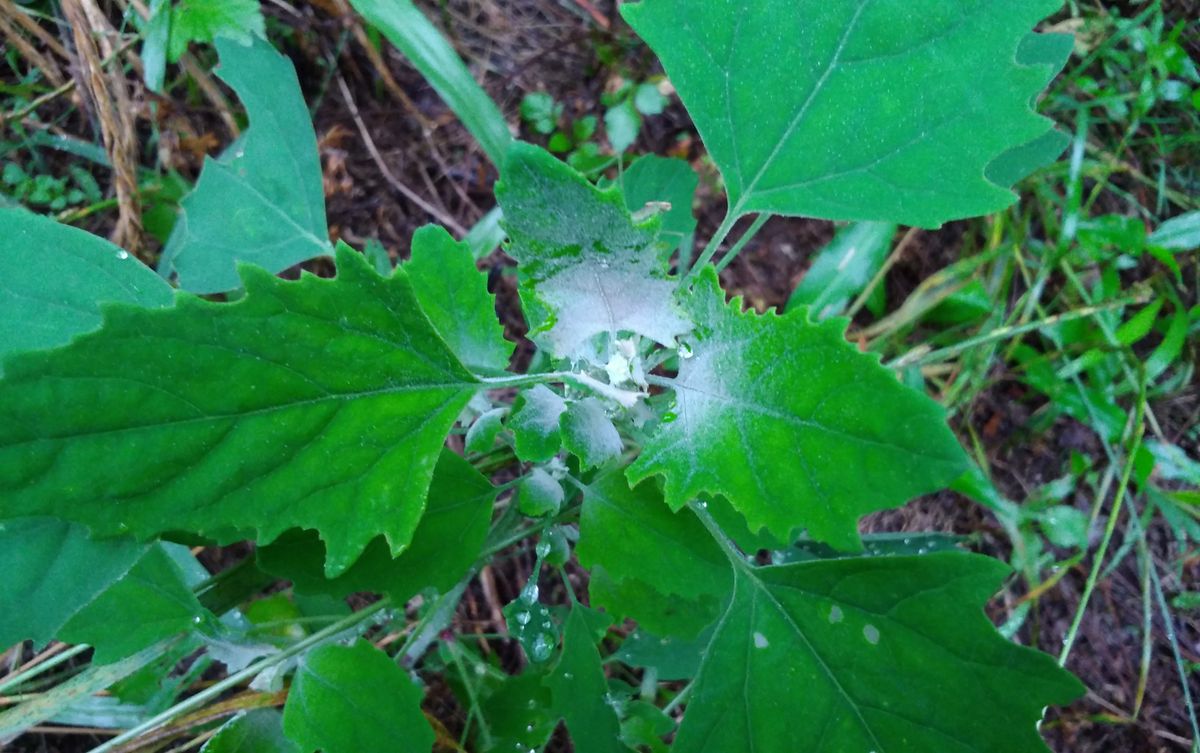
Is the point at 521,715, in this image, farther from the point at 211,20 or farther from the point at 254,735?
the point at 211,20

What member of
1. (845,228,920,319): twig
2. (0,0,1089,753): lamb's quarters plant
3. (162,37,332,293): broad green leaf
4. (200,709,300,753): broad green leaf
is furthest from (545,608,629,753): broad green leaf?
(845,228,920,319): twig

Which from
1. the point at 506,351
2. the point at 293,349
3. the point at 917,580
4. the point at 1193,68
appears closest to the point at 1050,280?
the point at 1193,68

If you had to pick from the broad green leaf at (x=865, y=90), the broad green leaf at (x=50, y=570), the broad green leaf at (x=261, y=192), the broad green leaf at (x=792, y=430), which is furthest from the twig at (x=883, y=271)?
the broad green leaf at (x=50, y=570)

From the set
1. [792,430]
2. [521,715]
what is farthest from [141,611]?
[792,430]

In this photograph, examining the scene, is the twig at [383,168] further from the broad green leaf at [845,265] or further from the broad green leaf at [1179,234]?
the broad green leaf at [1179,234]

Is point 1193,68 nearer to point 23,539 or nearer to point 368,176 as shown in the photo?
point 368,176

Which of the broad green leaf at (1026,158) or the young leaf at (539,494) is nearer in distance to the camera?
the young leaf at (539,494)
